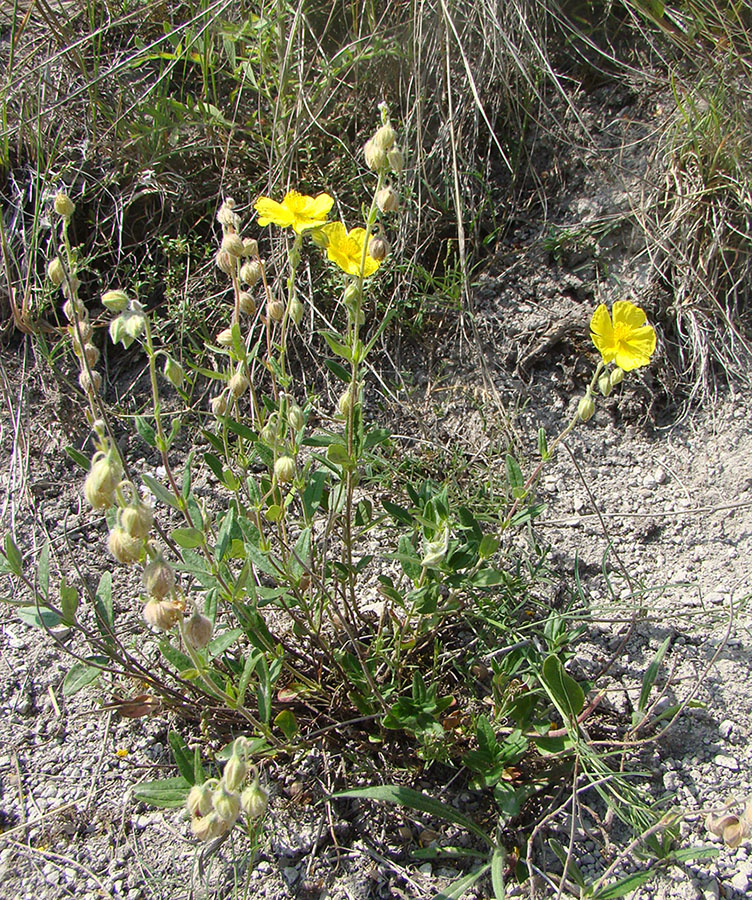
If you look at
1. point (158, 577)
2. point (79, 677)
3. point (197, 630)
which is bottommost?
point (79, 677)

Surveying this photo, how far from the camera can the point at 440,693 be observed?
1927 mm

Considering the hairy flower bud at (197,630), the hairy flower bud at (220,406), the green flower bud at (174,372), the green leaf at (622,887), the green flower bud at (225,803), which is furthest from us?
the hairy flower bud at (220,406)

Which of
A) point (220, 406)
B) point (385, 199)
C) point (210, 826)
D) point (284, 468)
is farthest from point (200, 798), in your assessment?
point (385, 199)

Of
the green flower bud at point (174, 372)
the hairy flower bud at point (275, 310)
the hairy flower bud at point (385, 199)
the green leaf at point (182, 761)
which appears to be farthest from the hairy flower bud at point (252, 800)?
the hairy flower bud at point (385, 199)

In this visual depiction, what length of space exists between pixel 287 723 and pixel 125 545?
57 cm

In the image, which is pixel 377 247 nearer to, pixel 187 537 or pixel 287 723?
pixel 187 537

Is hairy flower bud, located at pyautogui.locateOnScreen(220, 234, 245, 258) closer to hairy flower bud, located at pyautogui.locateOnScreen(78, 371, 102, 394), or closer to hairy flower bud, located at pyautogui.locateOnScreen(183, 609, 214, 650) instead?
hairy flower bud, located at pyautogui.locateOnScreen(78, 371, 102, 394)

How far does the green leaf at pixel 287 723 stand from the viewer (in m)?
1.55

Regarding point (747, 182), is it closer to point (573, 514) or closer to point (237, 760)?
point (573, 514)

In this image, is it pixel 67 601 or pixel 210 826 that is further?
pixel 67 601

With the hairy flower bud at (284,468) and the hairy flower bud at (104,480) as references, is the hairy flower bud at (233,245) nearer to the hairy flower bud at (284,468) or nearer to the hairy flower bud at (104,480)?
the hairy flower bud at (284,468)

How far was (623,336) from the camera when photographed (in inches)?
70.7

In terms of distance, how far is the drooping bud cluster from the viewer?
1.18m

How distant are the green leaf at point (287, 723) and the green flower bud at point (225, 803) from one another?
35 cm
